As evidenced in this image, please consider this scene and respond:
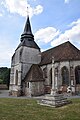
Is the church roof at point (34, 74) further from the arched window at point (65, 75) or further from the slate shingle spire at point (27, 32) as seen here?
the slate shingle spire at point (27, 32)

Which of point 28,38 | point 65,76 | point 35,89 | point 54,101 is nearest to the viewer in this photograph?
point 54,101

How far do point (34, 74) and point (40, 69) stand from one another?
2.99 meters

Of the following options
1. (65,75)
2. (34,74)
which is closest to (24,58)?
(34,74)

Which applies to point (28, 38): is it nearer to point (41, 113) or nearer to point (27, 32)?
point (27, 32)

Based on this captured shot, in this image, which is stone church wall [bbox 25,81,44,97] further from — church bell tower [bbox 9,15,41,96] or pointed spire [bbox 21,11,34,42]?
pointed spire [bbox 21,11,34,42]

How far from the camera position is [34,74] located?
30.0 metres

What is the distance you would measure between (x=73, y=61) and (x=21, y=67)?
35.6 ft

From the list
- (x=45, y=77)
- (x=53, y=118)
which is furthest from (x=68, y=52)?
(x=53, y=118)

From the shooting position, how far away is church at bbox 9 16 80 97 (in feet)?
89.2

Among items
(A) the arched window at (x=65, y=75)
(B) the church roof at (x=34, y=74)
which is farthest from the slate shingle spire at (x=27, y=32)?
(A) the arched window at (x=65, y=75)

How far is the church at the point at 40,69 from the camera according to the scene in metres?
27.2

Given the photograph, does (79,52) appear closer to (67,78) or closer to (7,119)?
(67,78)

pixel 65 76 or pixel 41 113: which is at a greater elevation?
pixel 65 76

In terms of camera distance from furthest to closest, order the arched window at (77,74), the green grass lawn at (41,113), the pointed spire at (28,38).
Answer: the pointed spire at (28,38) < the arched window at (77,74) < the green grass lawn at (41,113)
